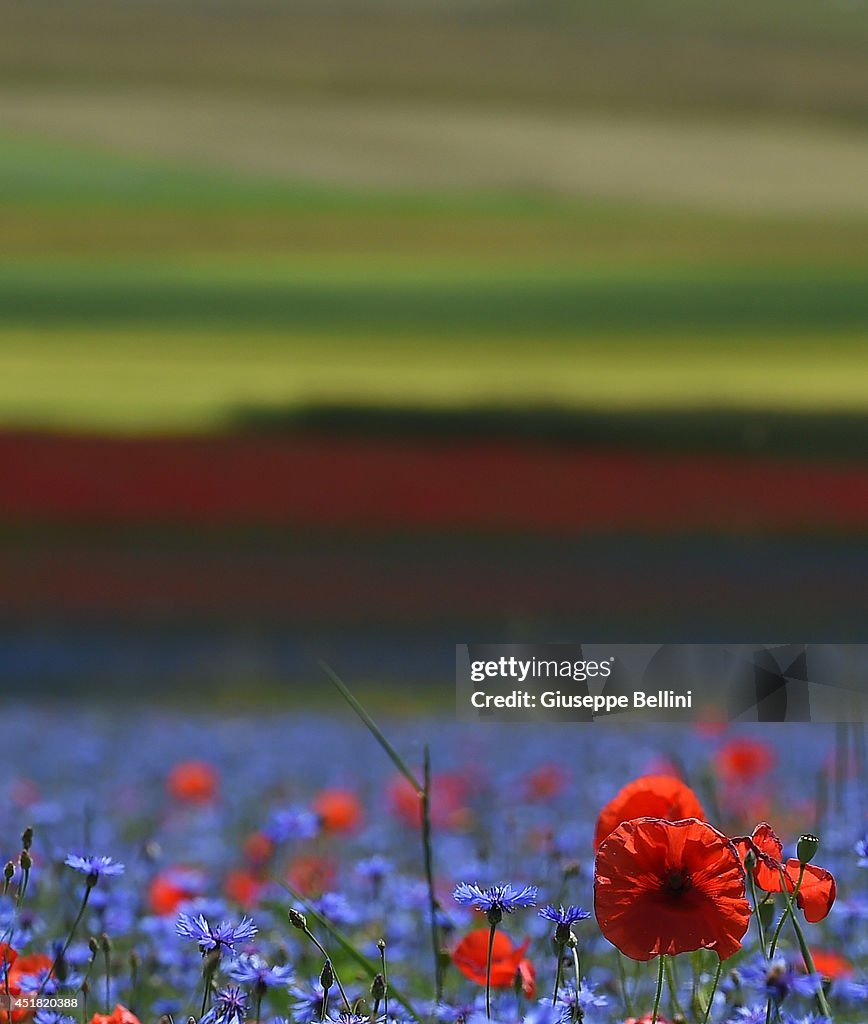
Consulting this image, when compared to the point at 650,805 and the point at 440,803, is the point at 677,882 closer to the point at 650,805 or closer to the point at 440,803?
the point at 650,805

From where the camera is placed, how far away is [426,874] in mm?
723

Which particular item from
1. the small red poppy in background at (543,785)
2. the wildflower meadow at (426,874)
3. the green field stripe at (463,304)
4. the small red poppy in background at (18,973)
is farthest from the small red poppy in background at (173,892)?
the green field stripe at (463,304)

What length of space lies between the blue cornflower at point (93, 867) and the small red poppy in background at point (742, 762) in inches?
27.7

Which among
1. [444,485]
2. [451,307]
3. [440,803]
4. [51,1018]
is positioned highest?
[451,307]

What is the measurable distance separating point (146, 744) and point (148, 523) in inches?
15.4

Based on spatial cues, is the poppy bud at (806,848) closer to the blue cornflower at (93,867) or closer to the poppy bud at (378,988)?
the poppy bud at (378,988)

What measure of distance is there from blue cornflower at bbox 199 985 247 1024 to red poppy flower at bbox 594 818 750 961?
0.15m

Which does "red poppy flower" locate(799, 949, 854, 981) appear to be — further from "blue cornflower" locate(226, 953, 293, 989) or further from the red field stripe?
the red field stripe

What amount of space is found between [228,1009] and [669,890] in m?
0.18

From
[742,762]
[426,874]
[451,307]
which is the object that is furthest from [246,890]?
[451,307]

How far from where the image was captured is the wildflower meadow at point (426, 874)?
504mm

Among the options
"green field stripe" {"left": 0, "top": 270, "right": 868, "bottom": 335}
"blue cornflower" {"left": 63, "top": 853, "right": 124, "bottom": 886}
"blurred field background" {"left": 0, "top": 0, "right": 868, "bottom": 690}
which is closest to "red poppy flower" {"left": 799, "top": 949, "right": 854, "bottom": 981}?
"blue cornflower" {"left": 63, "top": 853, "right": 124, "bottom": 886}

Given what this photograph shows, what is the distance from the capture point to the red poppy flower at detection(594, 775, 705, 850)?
556 millimetres

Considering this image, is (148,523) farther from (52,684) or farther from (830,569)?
(830,569)
